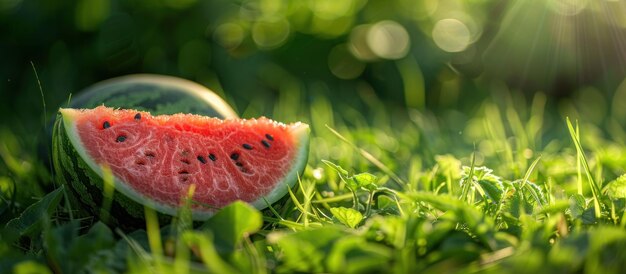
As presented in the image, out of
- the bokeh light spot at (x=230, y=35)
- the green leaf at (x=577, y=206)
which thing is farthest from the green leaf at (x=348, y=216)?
the bokeh light spot at (x=230, y=35)

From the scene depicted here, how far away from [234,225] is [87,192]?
636mm

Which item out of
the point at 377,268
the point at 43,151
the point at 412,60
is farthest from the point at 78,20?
the point at 377,268

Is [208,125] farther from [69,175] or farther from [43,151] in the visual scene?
[43,151]

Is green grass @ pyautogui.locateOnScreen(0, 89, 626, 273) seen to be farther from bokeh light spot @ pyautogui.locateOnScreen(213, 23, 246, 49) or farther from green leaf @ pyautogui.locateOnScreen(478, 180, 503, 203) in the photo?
bokeh light spot @ pyautogui.locateOnScreen(213, 23, 246, 49)

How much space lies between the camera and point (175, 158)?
6.89ft

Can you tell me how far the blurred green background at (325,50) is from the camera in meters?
4.50

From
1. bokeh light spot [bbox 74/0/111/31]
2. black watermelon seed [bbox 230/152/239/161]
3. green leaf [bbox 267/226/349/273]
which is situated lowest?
bokeh light spot [bbox 74/0/111/31]

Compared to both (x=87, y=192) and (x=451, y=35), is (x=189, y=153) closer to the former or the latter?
(x=87, y=192)

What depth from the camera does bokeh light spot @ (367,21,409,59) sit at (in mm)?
4922

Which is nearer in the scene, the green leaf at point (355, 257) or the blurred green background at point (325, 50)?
the green leaf at point (355, 257)

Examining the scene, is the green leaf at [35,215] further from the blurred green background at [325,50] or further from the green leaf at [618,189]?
the blurred green background at [325,50]

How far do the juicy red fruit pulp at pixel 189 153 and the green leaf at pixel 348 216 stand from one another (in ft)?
1.10

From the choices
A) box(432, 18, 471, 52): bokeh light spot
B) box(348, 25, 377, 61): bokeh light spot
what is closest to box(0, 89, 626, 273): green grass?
box(348, 25, 377, 61): bokeh light spot

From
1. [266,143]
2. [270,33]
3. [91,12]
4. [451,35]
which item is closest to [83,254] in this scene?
[266,143]
